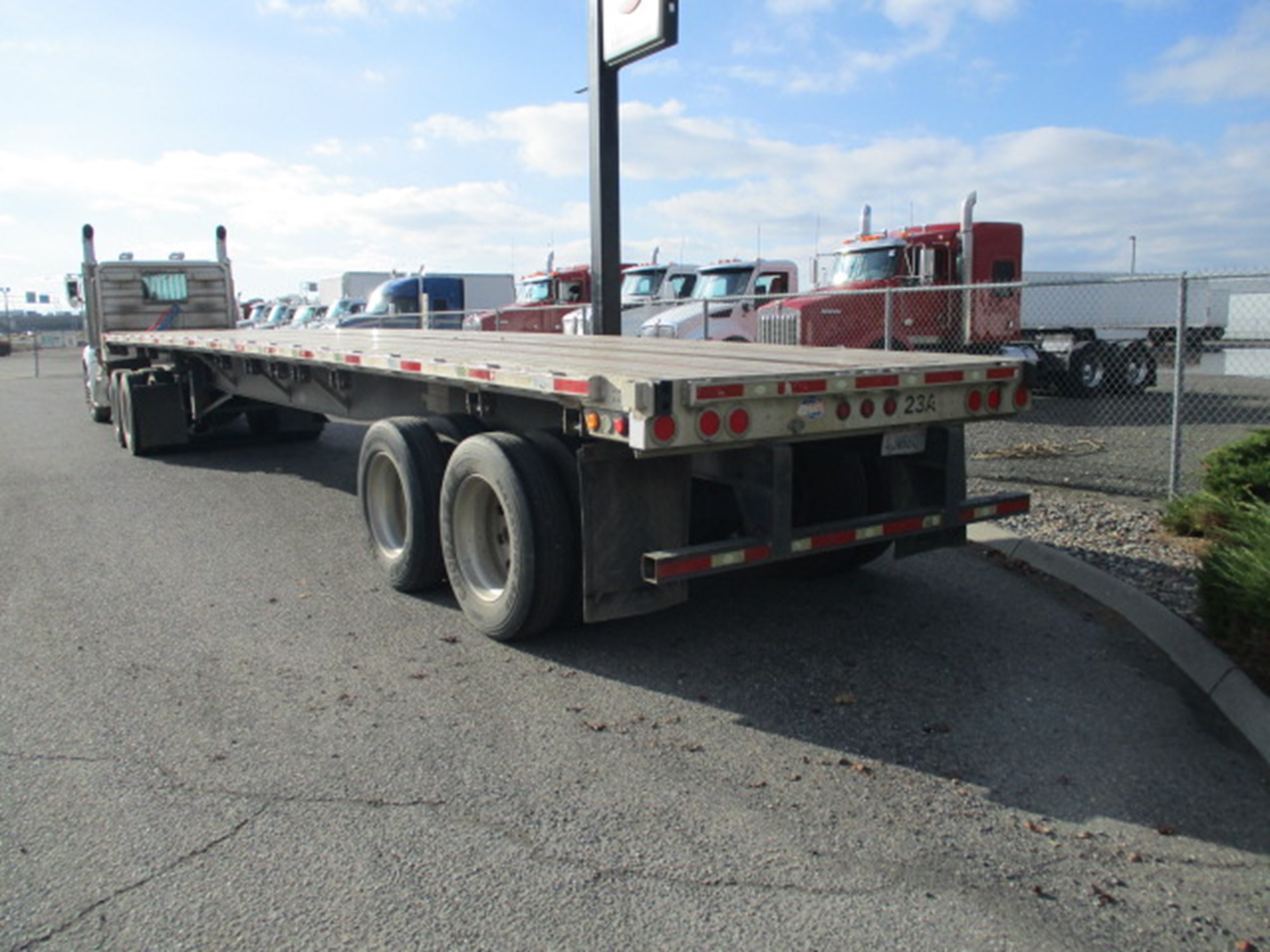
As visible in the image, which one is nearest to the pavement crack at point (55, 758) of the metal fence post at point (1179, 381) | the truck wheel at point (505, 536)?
the truck wheel at point (505, 536)

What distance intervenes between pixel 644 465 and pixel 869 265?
496 inches

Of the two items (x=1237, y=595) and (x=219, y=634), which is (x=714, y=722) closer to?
(x=1237, y=595)

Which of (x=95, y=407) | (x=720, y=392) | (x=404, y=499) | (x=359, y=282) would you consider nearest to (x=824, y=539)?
(x=720, y=392)

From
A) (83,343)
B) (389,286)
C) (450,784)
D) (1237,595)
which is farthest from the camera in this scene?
(389,286)

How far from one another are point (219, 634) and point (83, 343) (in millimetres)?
14482

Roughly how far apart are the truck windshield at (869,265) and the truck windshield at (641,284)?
18.9 ft

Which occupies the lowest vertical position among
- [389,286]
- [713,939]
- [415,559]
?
[713,939]

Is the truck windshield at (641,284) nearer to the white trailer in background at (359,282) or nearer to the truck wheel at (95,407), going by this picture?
the truck wheel at (95,407)

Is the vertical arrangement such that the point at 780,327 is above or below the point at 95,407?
above

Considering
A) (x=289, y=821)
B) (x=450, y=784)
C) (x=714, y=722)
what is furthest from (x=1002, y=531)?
(x=289, y=821)

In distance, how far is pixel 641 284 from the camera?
22.4 metres

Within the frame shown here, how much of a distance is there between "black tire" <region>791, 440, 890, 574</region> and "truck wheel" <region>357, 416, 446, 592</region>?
2.13m

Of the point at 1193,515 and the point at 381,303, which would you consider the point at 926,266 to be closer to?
the point at 1193,515

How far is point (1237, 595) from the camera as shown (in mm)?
4695
